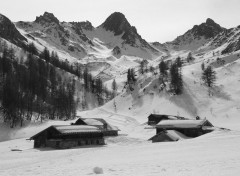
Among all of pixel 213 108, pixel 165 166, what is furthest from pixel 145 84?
pixel 165 166

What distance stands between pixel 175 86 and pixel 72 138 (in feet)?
210

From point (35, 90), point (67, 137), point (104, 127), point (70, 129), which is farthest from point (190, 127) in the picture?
point (35, 90)

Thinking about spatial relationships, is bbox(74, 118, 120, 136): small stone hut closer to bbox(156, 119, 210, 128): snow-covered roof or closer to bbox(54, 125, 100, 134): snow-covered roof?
bbox(54, 125, 100, 134): snow-covered roof

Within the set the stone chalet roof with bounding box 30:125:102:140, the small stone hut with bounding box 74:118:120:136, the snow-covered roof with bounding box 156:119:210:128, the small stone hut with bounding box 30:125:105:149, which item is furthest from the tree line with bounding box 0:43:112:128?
the snow-covered roof with bounding box 156:119:210:128

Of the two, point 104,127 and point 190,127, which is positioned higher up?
point 104,127

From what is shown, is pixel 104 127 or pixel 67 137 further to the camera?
pixel 104 127

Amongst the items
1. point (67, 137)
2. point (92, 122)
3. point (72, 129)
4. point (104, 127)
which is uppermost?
point (92, 122)

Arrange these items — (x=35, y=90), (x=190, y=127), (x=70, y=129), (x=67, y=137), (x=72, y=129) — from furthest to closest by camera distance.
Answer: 1. (x=35, y=90)
2. (x=190, y=127)
3. (x=72, y=129)
4. (x=70, y=129)
5. (x=67, y=137)

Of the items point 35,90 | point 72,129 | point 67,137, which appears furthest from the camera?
point 35,90

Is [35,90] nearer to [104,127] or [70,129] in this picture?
[104,127]

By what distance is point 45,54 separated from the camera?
19100 cm

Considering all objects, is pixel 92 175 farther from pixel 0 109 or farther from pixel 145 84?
pixel 145 84

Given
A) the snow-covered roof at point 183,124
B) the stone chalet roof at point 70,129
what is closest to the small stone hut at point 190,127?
the snow-covered roof at point 183,124

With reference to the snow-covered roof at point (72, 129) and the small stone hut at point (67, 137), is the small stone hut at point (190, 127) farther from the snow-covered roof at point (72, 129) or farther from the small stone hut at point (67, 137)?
the snow-covered roof at point (72, 129)
